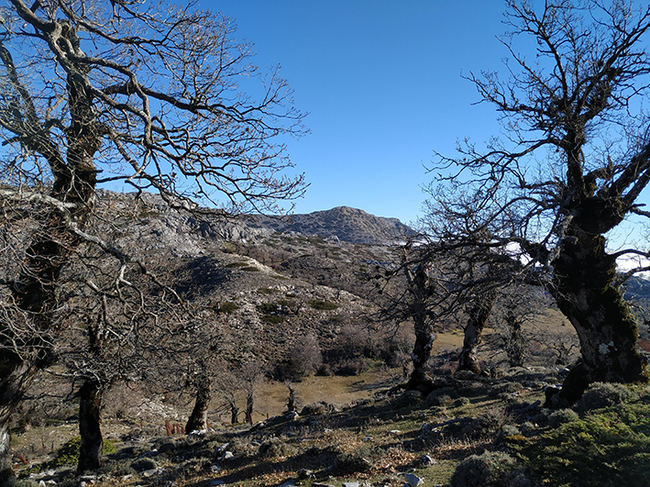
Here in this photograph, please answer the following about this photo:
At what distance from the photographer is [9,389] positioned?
5.84 m

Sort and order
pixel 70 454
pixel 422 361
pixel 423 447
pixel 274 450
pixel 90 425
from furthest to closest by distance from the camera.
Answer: pixel 422 361 → pixel 70 454 → pixel 90 425 → pixel 274 450 → pixel 423 447

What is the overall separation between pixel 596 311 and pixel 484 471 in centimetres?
508

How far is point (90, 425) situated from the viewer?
11992 mm

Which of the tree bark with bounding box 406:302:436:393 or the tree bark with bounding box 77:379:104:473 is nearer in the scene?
the tree bark with bounding box 77:379:104:473

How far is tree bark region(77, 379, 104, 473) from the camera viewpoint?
11.8 meters

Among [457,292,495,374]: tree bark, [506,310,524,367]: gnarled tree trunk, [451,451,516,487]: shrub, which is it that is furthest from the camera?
[506,310,524,367]: gnarled tree trunk

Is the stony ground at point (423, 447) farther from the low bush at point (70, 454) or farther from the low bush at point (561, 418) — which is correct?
the low bush at point (70, 454)

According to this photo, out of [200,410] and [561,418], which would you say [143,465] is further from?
[561,418]

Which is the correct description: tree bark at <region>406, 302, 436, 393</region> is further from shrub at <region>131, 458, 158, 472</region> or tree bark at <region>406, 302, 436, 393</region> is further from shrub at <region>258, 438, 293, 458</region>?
shrub at <region>131, 458, 158, 472</region>

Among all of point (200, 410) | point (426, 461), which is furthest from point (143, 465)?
point (200, 410)

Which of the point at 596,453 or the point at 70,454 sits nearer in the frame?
the point at 596,453

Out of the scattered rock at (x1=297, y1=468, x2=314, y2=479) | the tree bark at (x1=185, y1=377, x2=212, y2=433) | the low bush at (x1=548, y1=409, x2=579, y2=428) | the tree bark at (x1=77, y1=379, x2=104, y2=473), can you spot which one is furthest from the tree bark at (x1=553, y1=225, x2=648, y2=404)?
the tree bark at (x1=185, y1=377, x2=212, y2=433)

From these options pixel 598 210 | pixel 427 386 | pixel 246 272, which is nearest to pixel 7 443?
pixel 598 210

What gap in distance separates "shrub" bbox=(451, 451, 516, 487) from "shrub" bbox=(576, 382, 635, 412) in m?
2.65
